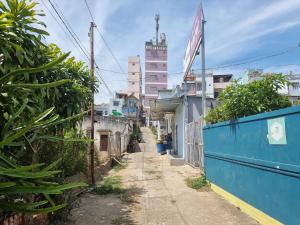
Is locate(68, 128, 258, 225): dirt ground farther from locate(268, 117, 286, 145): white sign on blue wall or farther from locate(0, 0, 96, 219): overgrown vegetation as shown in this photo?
locate(268, 117, 286, 145): white sign on blue wall

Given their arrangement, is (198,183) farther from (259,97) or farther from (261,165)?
(261,165)

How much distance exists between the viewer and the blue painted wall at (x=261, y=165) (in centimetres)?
460

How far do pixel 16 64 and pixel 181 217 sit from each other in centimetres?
458

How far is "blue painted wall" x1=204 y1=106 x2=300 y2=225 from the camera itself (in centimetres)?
460

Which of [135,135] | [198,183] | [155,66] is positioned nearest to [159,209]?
[198,183]

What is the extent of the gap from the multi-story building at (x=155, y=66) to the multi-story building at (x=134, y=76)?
7213 millimetres

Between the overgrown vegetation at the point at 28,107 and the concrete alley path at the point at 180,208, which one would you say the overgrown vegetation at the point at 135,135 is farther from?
the overgrown vegetation at the point at 28,107

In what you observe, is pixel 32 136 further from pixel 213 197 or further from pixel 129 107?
pixel 129 107

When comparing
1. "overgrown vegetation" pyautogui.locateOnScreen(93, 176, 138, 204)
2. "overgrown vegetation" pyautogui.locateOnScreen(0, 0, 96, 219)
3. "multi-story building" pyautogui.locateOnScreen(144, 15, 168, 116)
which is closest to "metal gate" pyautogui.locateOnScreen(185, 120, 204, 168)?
"overgrown vegetation" pyautogui.locateOnScreen(93, 176, 138, 204)

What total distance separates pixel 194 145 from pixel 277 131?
8.31 meters

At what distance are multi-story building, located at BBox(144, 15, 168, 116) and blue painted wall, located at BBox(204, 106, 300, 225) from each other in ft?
174

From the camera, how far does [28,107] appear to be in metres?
3.51

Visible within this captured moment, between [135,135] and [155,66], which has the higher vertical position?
[155,66]

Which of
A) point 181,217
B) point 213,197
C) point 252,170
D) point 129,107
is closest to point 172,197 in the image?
point 213,197
